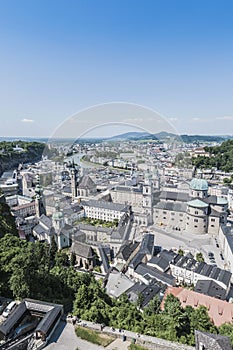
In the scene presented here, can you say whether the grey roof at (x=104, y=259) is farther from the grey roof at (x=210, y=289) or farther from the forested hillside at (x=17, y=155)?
the forested hillside at (x=17, y=155)

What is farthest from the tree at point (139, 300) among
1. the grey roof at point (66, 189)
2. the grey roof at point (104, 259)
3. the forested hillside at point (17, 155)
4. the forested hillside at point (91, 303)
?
the forested hillside at point (17, 155)

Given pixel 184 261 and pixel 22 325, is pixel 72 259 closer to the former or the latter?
pixel 184 261

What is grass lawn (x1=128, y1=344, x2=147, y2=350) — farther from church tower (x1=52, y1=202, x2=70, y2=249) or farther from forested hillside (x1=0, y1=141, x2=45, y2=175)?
forested hillside (x1=0, y1=141, x2=45, y2=175)

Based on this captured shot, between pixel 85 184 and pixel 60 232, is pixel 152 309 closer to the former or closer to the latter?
pixel 60 232

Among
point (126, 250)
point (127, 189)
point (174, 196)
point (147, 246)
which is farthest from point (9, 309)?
point (127, 189)

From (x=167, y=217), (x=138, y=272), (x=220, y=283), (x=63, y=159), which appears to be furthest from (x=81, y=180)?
(x=220, y=283)

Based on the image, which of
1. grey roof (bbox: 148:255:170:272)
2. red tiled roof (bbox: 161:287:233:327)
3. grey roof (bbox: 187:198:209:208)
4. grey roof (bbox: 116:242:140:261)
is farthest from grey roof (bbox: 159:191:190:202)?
red tiled roof (bbox: 161:287:233:327)
